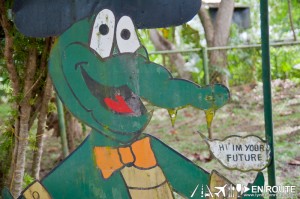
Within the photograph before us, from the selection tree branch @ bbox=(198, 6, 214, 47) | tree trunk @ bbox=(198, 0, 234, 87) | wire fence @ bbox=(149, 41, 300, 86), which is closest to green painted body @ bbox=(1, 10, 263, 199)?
tree trunk @ bbox=(198, 0, 234, 87)

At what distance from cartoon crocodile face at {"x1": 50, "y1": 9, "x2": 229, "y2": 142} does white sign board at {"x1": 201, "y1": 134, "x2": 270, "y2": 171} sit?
229mm

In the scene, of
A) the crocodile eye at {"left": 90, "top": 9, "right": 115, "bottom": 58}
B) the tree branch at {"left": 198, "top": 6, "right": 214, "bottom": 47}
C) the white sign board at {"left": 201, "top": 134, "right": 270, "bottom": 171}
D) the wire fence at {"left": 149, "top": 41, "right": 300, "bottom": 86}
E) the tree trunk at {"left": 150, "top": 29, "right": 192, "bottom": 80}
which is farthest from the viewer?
the tree branch at {"left": 198, "top": 6, "right": 214, "bottom": 47}

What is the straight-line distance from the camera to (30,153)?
539cm

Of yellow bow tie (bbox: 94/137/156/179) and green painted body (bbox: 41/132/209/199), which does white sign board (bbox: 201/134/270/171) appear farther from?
yellow bow tie (bbox: 94/137/156/179)

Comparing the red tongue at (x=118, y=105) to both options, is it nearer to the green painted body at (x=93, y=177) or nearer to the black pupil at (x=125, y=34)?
the green painted body at (x=93, y=177)

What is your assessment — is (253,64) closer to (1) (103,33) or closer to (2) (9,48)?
(1) (103,33)

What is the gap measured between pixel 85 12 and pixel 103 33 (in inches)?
6.5

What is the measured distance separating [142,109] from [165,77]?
24 cm

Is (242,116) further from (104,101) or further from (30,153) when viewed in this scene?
(104,101)

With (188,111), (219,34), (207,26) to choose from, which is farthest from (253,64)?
(188,111)

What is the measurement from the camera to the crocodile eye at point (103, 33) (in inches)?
97.3

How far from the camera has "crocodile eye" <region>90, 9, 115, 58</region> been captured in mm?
2471

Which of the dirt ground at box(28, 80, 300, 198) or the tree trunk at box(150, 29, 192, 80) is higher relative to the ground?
the tree trunk at box(150, 29, 192, 80)

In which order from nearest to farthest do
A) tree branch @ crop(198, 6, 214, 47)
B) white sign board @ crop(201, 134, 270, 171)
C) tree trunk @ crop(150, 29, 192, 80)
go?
white sign board @ crop(201, 134, 270, 171) < tree trunk @ crop(150, 29, 192, 80) < tree branch @ crop(198, 6, 214, 47)
